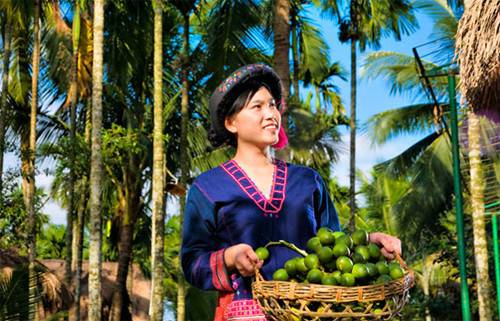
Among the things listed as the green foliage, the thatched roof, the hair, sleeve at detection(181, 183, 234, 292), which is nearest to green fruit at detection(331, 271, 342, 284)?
sleeve at detection(181, 183, 234, 292)

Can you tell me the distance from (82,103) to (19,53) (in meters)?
2.55

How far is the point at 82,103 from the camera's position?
20375 mm

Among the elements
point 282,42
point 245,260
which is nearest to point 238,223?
point 245,260

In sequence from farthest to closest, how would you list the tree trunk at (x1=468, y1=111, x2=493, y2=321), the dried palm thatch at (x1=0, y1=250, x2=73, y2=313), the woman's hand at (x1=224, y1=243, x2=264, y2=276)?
1. the dried palm thatch at (x1=0, y1=250, x2=73, y2=313)
2. the tree trunk at (x1=468, y1=111, x2=493, y2=321)
3. the woman's hand at (x1=224, y1=243, x2=264, y2=276)

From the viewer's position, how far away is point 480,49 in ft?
22.9

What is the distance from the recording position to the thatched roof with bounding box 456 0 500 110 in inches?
272

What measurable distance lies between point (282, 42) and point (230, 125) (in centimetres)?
755

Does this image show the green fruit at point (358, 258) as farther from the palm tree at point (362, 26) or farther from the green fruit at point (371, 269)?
the palm tree at point (362, 26)

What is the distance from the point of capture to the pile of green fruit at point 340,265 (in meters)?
2.15

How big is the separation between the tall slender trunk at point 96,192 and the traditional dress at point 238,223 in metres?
8.55

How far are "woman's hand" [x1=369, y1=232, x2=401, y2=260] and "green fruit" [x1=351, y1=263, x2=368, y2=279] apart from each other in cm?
34

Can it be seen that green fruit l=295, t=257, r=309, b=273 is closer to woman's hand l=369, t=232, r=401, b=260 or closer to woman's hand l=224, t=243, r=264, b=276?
woman's hand l=224, t=243, r=264, b=276

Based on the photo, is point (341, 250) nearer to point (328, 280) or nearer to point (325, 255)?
point (325, 255)

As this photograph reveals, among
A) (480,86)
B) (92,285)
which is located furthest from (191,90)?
(480,86)
